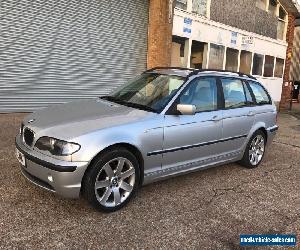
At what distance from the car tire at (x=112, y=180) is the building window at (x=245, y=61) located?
45.8ft

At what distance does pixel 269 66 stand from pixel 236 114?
14.6 m

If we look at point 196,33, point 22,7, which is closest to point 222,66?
point 196,33

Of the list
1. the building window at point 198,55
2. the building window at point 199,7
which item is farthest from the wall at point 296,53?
the building window at point 199,7

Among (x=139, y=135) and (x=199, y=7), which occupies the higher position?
(x=199, y=7)

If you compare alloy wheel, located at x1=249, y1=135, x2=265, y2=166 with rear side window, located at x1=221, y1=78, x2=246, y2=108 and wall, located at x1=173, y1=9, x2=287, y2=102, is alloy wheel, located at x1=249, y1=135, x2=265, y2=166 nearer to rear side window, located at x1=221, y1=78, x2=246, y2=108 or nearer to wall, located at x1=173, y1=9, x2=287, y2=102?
rear side window, located at x1=221, y1=78, x2=246, y2=108

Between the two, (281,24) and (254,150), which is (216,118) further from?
(281,24)

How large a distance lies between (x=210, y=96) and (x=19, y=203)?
9.72ft

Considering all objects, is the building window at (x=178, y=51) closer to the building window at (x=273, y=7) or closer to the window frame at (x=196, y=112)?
the building window at (x=273, y=7)

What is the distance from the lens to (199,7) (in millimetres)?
13469

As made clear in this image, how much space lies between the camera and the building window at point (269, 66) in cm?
1851

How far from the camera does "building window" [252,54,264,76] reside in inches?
689

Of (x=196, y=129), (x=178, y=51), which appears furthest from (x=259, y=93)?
(x=178, y=51)

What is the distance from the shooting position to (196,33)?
1347 centimetres

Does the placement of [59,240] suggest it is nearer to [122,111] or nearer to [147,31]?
[122,111]
